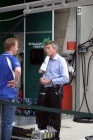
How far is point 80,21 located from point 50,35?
2.35ft

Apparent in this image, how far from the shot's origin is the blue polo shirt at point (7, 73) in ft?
16.5

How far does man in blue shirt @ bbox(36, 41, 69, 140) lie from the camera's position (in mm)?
5664

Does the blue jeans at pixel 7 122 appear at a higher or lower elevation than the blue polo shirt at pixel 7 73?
lower

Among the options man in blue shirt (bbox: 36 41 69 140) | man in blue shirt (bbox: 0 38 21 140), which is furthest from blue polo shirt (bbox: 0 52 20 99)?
man in blue shirt (bbox: 36 41 69 140)

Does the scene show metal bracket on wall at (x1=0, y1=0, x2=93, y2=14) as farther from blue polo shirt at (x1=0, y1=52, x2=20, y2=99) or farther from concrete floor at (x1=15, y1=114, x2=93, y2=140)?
concrete floor at (x1=15, y1=114, x2=93, y2=140)

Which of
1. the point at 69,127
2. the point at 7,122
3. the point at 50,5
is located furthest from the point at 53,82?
the point at 69,127

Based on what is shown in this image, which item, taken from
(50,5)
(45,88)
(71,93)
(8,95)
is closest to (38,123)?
(45,88)

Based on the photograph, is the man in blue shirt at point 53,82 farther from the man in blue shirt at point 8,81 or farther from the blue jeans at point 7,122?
the blue jeans at point 7,122

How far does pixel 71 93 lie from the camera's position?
884cm

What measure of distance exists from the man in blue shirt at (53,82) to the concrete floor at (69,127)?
796 mm

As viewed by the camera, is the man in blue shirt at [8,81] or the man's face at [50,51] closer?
the man in blue shirt at [8,81]

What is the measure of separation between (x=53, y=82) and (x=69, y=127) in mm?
2138

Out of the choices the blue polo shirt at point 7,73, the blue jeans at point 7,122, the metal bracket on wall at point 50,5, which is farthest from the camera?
the blue polo shirt at point 7,73

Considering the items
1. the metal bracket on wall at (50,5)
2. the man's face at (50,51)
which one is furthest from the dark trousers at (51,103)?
the metal bracket on wall at (50,5)
